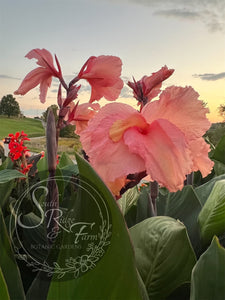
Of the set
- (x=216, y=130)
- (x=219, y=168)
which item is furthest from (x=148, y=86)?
(x=216, y=130)

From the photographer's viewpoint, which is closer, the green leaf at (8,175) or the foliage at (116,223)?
the foliage at (116,223)

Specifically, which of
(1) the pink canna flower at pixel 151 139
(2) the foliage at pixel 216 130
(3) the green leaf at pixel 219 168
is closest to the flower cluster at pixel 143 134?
(1) the pink canna flower at pixel 151 139

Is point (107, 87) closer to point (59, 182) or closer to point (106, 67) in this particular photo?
point (106, 67)

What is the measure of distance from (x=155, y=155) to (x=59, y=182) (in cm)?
29

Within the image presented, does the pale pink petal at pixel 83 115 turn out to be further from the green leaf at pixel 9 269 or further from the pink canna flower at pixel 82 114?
the green leaf at pixel 9 269

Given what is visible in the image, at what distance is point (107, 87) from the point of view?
0.37 metres

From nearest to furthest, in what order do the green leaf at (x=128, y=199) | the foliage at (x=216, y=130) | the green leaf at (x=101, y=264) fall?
the green leaf at (x=101, y=264), the green leaf at (x=128, y=199), the foliage at (x=216, y=130)

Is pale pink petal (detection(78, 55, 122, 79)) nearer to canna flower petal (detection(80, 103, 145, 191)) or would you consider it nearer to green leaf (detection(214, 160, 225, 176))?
canna flower petal (detection(80, 103, 145, 191))

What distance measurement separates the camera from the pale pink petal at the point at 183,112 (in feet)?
0.97

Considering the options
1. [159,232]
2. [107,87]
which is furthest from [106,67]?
[159,232]

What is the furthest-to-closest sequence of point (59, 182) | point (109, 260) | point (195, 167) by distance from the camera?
1. point (59, 182)
2. point (195, 167)
3. point (109, 260)

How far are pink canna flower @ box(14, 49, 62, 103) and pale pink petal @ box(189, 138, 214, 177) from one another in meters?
0.14

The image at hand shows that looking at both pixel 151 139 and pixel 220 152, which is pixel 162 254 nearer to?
pixel 151 139

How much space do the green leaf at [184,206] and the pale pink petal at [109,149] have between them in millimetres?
164
